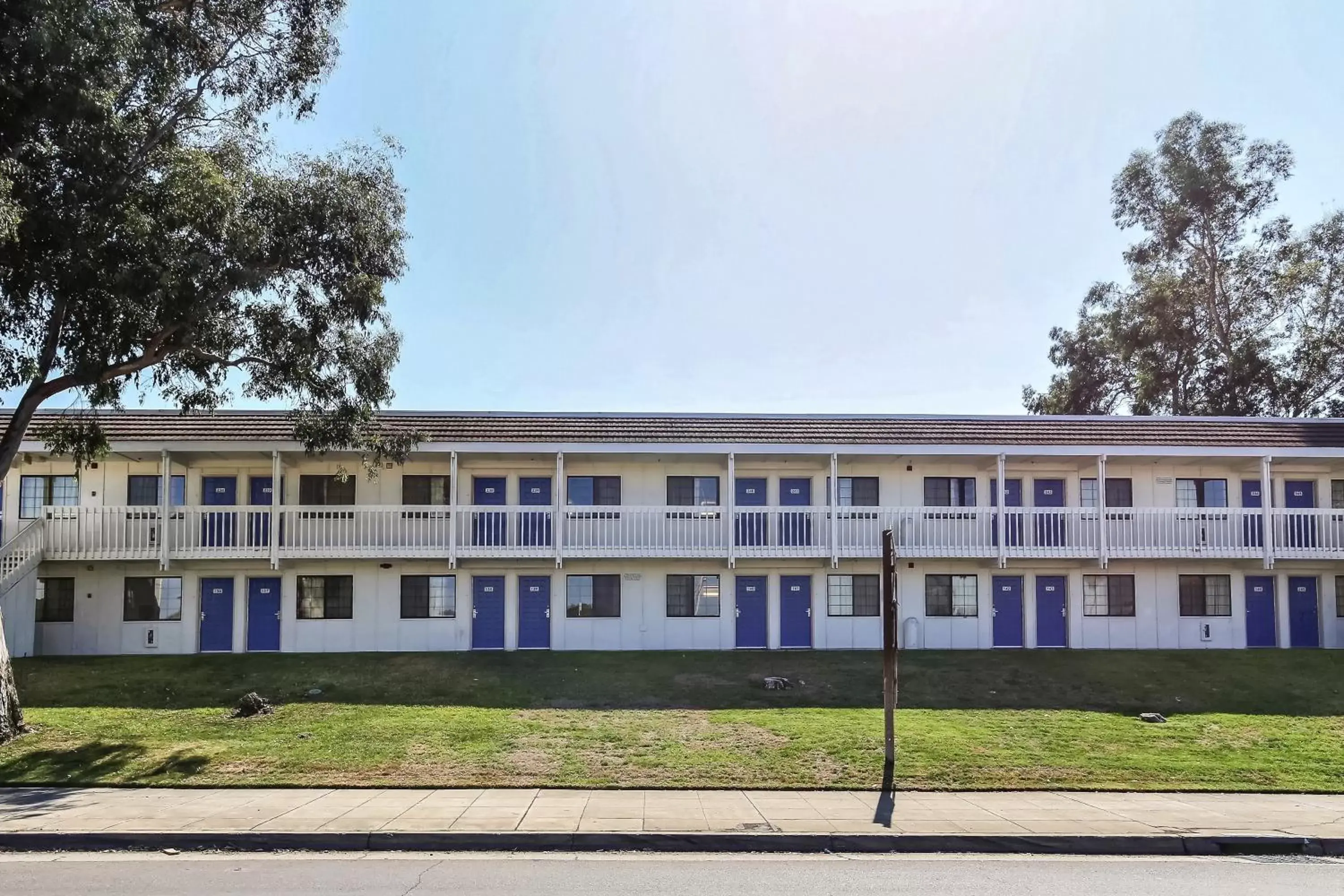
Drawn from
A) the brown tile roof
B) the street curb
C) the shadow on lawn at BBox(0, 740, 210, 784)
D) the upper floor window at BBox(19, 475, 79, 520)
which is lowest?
the shadow on lawn at BBox(0, 740, 210, 784)

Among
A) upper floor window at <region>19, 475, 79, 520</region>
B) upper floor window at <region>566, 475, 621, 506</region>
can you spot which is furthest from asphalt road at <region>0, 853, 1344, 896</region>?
upper floor window at <region>19, 475, 79, 520</region>

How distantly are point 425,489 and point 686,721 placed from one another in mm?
10666

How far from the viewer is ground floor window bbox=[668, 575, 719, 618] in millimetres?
23078

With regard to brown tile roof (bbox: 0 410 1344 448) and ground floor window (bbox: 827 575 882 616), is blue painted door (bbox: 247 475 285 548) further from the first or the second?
ground floor window (bbox: 827 575 882 616)

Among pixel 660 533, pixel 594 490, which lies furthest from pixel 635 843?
pixel 594 490

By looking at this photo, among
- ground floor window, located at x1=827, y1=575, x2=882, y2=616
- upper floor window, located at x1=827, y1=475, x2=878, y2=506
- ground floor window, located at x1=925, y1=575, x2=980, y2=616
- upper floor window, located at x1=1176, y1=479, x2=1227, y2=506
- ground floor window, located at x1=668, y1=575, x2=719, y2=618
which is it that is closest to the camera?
ground floor window, located at x1=668, y1=575, x2=719, y2=618

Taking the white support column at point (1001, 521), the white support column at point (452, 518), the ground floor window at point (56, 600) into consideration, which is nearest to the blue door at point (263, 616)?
the ground floor window at point (56, 600)

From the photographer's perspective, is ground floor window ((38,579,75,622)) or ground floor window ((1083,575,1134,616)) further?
ground floor window ((1083,575,1134,616))

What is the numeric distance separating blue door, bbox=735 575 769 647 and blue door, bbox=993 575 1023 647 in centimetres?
618

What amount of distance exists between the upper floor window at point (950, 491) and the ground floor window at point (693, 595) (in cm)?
627

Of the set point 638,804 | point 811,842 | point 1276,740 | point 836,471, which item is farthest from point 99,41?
point 1276,740

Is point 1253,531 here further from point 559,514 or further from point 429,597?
point 429,597

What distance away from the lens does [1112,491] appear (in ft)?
80.1

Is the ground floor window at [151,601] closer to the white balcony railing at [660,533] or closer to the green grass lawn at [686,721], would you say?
the green grass lawn at [686,721]
